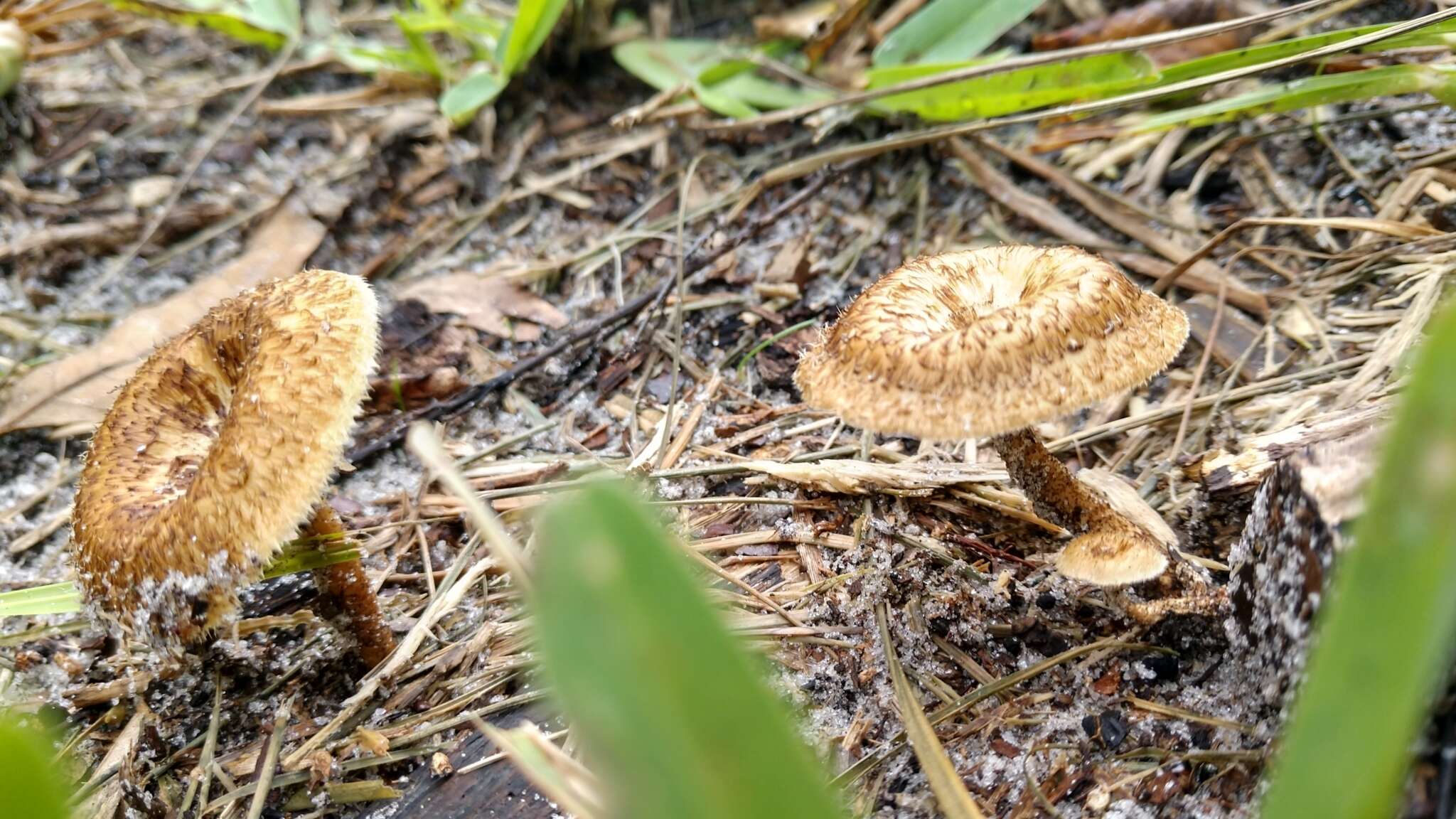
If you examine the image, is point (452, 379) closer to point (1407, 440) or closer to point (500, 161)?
point (500, 161)

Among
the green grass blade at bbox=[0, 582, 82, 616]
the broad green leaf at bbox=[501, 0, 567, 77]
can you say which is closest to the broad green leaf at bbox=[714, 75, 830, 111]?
the broad green leaf at bbox=[501, 0, 567, 77]

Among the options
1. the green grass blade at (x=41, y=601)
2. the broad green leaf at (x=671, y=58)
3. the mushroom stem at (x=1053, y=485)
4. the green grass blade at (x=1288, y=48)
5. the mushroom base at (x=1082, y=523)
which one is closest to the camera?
the mushroom base at (x=1082, y=523)

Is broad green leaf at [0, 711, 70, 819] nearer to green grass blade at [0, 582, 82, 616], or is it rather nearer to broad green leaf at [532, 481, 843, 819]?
broad green leaf at [532, 481, 843, 819]

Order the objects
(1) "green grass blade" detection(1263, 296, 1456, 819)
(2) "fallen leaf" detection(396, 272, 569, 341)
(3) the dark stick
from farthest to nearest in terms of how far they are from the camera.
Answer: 1. (2) "fallen leaf" detection(396, 272, 569, 341)
2. (3) the dark stick
3. (1) "green grass blade" detection(1263, 296, 1456, 819)

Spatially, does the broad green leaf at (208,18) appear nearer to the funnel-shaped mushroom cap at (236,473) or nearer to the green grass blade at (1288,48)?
the funnel-shaped mushroom cap at (236,473)

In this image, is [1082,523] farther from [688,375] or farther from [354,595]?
[354,595]

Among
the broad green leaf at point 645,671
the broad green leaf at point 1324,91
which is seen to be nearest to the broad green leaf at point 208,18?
the broad green leaf at point 1324,91
